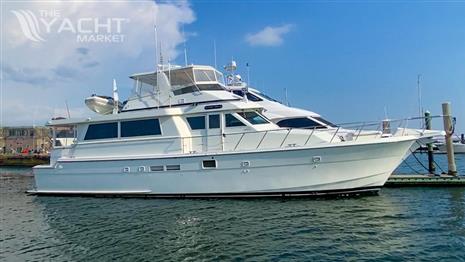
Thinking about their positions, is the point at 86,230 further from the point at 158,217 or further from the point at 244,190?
the point at 244,190

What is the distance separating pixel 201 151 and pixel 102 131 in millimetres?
4453

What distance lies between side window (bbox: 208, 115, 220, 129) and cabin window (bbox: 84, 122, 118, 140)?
393 cm

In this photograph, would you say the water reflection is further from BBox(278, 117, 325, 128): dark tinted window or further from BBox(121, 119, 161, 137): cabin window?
BBox(278, 117, 325, 128): dark tinted window

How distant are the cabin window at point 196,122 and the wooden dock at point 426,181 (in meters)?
8.61

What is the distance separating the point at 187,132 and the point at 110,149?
3297mm

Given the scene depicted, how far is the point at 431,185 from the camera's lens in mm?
15359

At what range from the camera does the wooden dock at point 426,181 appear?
15133 millimetres

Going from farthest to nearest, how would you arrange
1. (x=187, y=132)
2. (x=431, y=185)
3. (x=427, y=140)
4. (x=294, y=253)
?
(x=431, y=185)
(x=187, y=132)
(x=427, y=140)
(x=294, y=253)

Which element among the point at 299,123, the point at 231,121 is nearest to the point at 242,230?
the point at 231,121

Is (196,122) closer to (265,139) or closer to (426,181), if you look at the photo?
(265,139)

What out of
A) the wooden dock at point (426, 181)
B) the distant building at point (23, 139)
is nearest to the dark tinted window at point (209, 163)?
the wooden dock at point (426, 181)

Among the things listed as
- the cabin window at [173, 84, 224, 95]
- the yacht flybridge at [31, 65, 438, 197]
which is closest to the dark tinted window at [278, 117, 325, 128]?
the yacht flybridge at [31, 65, 438, 197]

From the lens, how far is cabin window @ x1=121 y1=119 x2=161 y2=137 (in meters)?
13.9

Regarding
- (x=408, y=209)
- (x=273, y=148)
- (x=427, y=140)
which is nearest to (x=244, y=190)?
(x=273, y=148)
